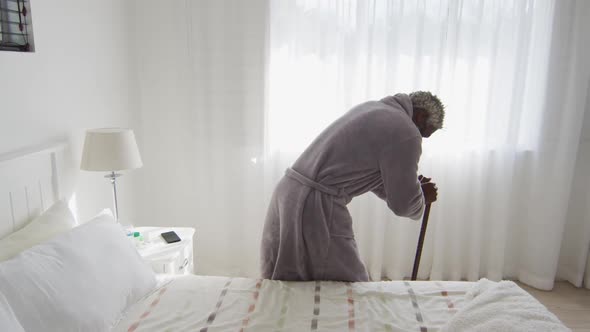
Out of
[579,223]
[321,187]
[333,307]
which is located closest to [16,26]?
[321,187]

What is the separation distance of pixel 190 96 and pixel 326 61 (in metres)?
0.90

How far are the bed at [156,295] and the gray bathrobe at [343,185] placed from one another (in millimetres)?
121

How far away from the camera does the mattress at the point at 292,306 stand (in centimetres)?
146

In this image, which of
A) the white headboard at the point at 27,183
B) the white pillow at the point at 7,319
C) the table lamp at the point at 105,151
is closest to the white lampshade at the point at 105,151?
the table lamp at the point at 105,151

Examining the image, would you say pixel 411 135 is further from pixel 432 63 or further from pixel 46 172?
pixel 46 172

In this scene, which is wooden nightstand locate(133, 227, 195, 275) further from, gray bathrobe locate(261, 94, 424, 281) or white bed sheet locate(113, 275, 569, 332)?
gray bathrobe locate(261, 94, 424, 281)

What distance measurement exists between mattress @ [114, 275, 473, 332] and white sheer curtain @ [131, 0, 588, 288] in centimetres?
117

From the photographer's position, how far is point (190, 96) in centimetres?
276

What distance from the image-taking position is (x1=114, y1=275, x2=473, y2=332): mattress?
1458 mm

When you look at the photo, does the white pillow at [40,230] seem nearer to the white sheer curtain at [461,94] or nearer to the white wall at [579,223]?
the white sheer curtain at [461,94]

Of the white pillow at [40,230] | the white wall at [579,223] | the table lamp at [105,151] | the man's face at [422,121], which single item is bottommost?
the white wall at [579,223]

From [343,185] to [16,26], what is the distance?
142 centimetres

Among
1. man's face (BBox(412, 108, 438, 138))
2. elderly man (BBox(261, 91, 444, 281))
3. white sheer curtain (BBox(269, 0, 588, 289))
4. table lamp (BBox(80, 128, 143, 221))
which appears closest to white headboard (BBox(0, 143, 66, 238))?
table lamp (BBox(80, 128, 143, 221))

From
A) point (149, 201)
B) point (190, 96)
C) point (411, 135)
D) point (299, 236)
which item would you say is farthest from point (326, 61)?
point (149, 201)
